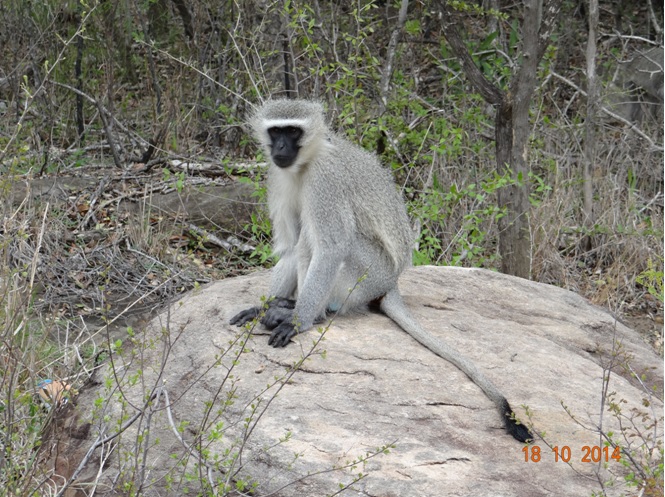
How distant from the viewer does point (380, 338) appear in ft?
16.1

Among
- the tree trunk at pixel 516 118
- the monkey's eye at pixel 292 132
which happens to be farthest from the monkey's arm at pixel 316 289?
the tree trunk at pixel 516 118

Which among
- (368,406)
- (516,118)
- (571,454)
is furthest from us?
(516,118)

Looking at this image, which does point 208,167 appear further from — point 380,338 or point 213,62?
point 380,338

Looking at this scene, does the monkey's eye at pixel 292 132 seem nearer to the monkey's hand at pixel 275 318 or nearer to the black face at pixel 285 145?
the black face at pixel 285 145

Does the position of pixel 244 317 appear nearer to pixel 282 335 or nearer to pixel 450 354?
pixel 282 335

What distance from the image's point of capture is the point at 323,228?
5027 mm

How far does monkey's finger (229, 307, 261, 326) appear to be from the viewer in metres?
5.05

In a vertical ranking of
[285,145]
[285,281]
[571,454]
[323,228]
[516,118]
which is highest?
[285,145]

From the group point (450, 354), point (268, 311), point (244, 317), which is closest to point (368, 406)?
point (450, 354)

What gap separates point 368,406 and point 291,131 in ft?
5.50

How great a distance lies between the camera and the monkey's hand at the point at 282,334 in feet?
15.5

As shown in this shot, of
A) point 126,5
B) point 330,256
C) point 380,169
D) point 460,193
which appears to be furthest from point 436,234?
point 126,5

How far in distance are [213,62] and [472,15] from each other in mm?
4357

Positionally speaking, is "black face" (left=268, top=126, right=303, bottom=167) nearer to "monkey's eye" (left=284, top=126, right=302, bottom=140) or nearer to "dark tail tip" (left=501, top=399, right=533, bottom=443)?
"monkey's eye" (left=284, top=126, right=302, bottom=140)
